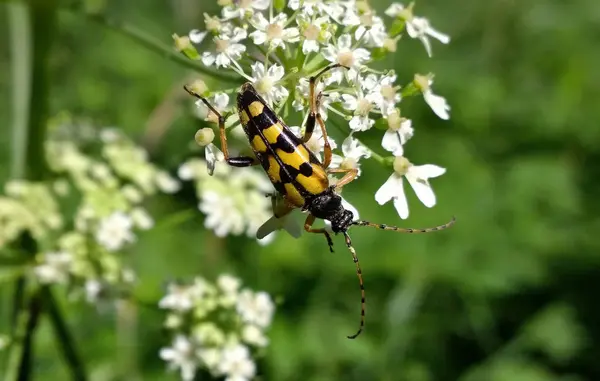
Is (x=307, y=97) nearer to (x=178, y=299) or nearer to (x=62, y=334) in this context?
(x=178, y=299)

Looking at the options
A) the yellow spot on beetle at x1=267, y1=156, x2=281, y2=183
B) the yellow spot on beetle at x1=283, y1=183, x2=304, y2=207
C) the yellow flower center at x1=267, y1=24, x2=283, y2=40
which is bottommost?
the yellow spot on beetle at x1=283, y1=183, x2=304, y2=207

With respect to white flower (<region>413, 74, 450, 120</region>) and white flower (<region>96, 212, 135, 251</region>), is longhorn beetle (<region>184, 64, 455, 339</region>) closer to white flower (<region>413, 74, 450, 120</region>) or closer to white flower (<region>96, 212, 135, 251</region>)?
white flower (<region>413, 74, 450, 120</region>)

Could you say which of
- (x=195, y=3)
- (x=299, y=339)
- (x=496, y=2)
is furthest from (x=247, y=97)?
(x=496, y=2)

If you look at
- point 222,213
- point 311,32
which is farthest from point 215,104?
point 222,213

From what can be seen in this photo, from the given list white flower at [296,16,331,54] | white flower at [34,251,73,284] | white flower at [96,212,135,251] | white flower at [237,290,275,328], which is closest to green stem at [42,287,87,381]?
white flower at [34,251,73,284]

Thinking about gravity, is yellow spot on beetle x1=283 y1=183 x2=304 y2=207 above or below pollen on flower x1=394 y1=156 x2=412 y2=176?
above

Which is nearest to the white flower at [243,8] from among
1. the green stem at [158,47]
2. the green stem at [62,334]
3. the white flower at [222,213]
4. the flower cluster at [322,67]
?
the flower cluster at [322,67]

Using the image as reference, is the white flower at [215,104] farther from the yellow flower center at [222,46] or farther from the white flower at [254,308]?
the white flower at [254,308]
